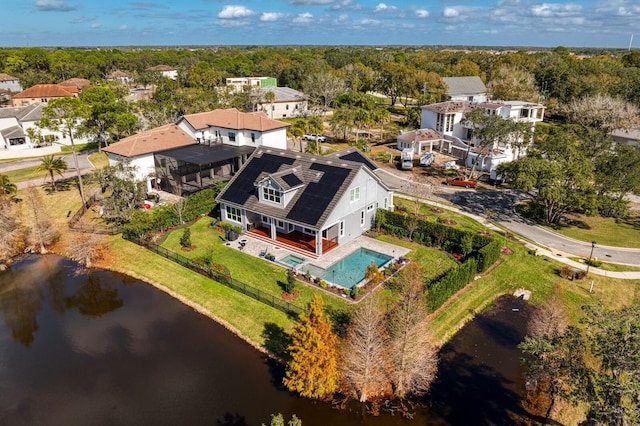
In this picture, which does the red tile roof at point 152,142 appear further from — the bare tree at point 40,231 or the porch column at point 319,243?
the porch column at point 319,243

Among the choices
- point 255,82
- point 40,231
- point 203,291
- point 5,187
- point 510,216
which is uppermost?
point 255,82

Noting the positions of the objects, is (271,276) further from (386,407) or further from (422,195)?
(422,195)

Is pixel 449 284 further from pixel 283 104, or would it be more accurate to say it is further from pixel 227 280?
pixel 283 104

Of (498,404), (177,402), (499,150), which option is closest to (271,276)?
(177,402)

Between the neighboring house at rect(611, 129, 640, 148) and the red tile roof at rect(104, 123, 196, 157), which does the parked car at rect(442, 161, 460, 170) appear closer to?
the red tile roof at rect(104, 123, 196, 157)

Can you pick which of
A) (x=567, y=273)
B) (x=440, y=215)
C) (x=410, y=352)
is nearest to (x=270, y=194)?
(x=440, y=215)

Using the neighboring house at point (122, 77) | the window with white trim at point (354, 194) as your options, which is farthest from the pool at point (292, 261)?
the neighboring house at point (122, 77)

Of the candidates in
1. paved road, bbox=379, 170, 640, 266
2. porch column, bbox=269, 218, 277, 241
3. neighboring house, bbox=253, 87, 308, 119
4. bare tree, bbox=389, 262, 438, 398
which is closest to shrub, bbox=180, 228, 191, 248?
porch column, bbox=269, 218, 277, 241
